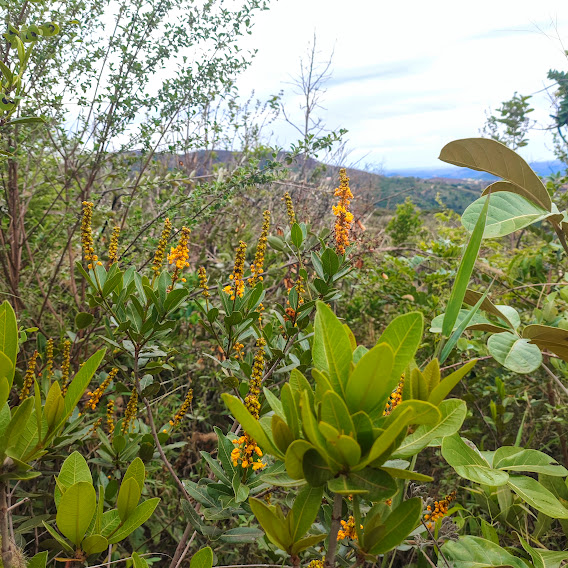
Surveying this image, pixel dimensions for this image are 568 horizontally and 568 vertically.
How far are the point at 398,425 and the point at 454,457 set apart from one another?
1.44 ft

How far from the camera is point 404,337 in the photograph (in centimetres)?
56

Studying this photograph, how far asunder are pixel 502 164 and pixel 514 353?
→ 1.29 ft

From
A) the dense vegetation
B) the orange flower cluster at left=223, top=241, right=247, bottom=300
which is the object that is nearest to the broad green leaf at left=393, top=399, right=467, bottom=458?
the dense vegetation

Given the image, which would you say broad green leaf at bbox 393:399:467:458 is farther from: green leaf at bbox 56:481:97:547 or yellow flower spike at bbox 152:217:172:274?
yellow flower spike at bbox 152:217:172:274

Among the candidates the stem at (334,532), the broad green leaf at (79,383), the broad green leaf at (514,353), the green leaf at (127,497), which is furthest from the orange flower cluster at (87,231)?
the broad green leaf at (514,353)

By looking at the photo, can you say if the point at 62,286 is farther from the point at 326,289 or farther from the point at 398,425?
the point at 398,425

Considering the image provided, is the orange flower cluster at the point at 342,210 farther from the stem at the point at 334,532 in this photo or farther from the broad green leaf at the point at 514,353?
the stem at the point at 334,532

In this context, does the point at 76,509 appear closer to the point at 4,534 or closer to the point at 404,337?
the point at 4,534

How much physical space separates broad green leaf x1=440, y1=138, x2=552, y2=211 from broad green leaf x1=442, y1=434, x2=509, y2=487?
0.52 m

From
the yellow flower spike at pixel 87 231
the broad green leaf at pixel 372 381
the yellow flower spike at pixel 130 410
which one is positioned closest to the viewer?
the broad green leaf at pixel 372 381

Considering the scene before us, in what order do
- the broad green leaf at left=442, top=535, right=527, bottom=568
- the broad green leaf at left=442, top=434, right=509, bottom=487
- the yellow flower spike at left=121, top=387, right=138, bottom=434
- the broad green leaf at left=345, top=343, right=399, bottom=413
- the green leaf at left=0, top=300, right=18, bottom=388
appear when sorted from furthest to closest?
1. the yellow flower spike at left=121, top=387, right=138, bottom=434
2. the broad green leaf at left=442, top=535, right=527, bottom=568
3. the broad green leaf at left=442, top=434, right=509, bottom=487
4. the green leaf at left=0, top=300, right=18, bottom=388
5. the broad green leaf at left=345, top=343, right=399, bottom=413

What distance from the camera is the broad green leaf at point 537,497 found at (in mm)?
821

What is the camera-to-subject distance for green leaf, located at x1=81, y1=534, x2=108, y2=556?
629 mm

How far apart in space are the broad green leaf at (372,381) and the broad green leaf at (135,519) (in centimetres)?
40
